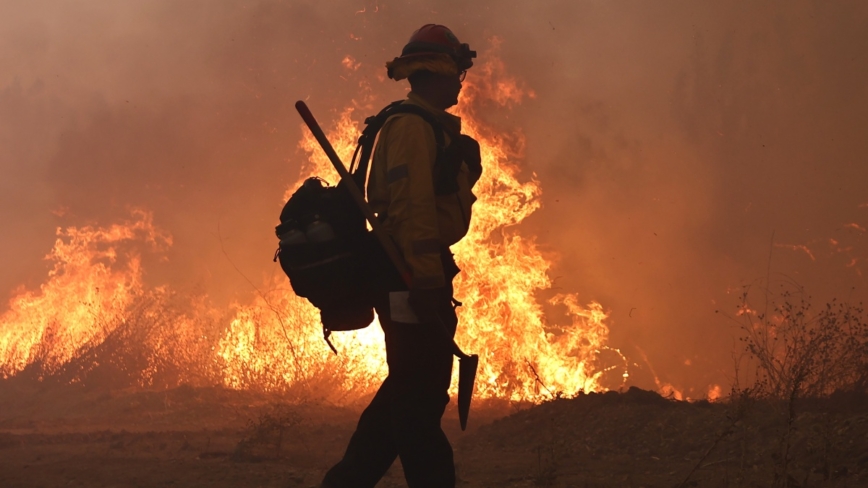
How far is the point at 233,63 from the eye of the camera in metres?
16.2

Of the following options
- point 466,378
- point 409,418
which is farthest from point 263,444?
point 409,418

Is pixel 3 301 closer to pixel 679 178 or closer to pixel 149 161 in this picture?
pixel 149 161

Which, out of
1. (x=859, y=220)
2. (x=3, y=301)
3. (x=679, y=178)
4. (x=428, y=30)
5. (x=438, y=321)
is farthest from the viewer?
(x=3, y=301)

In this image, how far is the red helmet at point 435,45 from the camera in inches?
141

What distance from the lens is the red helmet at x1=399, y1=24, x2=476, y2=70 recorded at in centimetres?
358

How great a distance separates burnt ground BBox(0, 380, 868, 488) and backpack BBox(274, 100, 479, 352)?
1890 millimetres

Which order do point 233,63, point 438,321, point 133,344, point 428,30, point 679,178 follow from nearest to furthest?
point 438,321
point 428,30
point 679,178
point 133,344
point 233,63

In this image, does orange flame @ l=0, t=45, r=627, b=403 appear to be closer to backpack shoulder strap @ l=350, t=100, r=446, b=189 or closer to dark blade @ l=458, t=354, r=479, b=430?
dark blade @ l=458, t=354, r=479, b=430

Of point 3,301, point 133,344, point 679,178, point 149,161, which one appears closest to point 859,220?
point 679,178

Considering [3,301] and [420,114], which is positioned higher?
[3,301]

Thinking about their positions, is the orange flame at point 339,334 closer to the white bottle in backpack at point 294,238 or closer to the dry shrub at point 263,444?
the dry shrub at point 263,444

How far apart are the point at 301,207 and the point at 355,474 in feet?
A: 3.63

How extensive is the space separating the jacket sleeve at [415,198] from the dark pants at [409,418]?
0.87 ft

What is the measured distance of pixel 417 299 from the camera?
3.14 m
